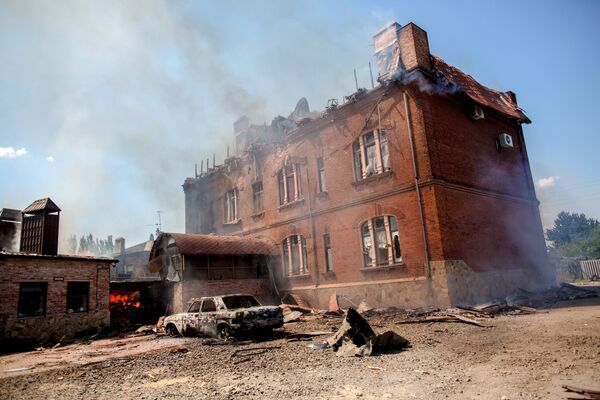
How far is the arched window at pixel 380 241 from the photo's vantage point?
51.0ft

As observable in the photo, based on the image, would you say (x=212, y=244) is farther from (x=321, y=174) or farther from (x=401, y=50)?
(x=401, y=50)

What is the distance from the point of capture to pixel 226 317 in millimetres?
11141

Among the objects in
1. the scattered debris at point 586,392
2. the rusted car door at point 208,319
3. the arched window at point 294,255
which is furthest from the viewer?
the arched window at point 294,255

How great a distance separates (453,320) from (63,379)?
32.8 feet

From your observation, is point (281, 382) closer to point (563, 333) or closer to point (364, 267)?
point (563, 333)

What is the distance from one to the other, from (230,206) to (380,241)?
40.1ft

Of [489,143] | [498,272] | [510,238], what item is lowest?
[498,272]

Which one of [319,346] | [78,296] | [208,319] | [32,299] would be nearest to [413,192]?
[319,346]

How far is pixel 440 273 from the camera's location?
13844mm

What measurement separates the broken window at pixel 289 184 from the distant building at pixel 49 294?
9.29m

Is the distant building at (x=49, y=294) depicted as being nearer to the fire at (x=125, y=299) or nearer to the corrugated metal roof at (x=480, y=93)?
the fire at (x=125, y=299)

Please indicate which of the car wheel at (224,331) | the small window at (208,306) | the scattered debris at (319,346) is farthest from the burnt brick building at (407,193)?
the car wheel at (224,331)

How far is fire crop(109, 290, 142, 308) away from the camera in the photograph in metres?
19.0

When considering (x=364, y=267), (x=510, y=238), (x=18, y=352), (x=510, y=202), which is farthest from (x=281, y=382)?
(x=510, y=202)
